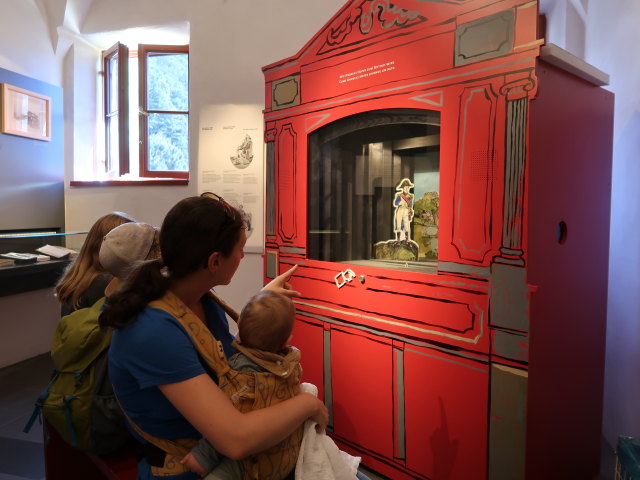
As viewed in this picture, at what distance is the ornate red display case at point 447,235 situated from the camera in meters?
1.75

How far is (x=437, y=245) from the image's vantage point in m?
2.09

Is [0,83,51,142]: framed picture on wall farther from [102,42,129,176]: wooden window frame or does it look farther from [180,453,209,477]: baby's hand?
[180,453,209,477]: baby's hand

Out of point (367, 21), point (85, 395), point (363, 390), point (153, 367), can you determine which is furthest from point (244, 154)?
point (153, 367)

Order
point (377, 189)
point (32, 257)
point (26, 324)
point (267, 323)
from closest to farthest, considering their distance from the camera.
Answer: point (267, 323) → point (377, 189) → point (32, 257) → point (26, 324)

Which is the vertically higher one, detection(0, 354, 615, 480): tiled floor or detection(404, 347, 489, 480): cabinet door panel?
detection(404, 347, 489, 480): cabinet door panel

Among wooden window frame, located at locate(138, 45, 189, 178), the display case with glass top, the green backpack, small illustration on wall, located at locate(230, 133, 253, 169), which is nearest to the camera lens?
the green backpack

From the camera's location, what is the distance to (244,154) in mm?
3957

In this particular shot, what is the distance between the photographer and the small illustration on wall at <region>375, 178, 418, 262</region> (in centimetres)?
229

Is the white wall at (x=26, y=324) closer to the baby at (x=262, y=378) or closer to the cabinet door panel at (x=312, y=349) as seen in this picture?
the cabinet door panel at (x=312, y=349)

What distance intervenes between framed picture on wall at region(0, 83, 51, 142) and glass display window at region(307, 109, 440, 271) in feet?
10.4

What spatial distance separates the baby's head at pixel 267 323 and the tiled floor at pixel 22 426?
1423 millimetres

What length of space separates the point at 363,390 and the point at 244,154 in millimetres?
2422

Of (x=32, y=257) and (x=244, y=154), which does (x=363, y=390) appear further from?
(x=32, y=257)

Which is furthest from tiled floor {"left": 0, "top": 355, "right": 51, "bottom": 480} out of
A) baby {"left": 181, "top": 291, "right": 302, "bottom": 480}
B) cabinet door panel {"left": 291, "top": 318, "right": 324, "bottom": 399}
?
baby {"left": 181, "top": 291, "right": 302, "bottom": 480}
